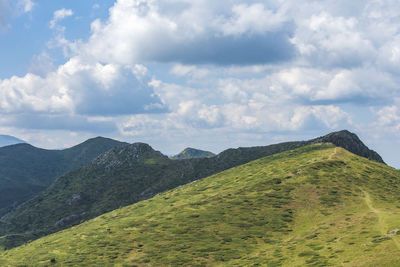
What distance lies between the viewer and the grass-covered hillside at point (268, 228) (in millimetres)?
75688

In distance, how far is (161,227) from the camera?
120m

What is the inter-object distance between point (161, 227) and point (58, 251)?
3593 centimetres

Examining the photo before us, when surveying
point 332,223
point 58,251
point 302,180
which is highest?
point 302,180

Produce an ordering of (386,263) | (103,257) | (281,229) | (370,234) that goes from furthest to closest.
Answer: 1. (281,229)
2. (103,257)
3. (370,234)
4. (386,263)

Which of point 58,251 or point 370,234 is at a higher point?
point 370,234

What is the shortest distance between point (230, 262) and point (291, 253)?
641 inches

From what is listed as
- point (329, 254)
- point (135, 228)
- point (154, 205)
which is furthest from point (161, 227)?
point (329, 254)

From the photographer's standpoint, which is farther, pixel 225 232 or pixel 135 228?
pixel 135 228

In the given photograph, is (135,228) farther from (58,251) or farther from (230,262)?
(230,262)

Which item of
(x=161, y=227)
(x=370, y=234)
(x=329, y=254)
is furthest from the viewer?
(x=161, y=227)

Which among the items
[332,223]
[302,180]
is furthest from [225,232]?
[302,180]

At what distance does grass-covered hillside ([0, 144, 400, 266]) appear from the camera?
7569cm

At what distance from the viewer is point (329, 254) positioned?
68.4 m

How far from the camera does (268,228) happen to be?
109 m
